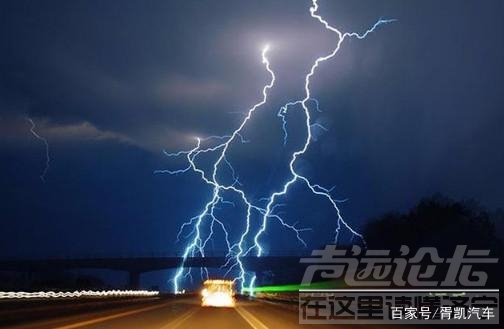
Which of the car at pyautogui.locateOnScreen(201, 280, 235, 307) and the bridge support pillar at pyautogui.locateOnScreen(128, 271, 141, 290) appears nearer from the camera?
the car at pyautogui.locateOnScreen(201, 280, 235, 307)

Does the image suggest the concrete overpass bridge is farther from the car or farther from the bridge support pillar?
the car

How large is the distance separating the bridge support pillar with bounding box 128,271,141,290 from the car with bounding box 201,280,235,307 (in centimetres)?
5774

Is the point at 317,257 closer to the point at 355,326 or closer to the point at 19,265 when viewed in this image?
the point at 355,326

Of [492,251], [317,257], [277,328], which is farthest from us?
[492,251]

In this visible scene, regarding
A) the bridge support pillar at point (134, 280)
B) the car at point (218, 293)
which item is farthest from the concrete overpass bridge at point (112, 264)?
the car at point (218, 293)

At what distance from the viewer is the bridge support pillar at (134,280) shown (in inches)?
5123

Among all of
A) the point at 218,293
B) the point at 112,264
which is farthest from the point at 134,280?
the point at 218,293

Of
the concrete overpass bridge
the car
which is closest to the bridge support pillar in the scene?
the concrete overpass bridge

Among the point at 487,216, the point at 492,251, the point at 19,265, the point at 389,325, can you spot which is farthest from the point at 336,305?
the point at 19,265

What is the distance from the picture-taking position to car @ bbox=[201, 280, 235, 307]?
224 feet

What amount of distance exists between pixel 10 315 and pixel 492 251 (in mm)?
36621

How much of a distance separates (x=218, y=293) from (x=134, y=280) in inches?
2504

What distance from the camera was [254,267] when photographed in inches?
4599

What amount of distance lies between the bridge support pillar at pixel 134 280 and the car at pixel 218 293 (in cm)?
5774
